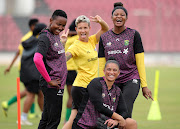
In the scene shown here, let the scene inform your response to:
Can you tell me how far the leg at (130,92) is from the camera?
19.7 ft

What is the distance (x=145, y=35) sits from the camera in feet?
128

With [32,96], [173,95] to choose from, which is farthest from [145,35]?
[32,96]

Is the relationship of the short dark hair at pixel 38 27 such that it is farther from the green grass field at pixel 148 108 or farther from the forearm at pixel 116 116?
the forearm at pixel 116 116

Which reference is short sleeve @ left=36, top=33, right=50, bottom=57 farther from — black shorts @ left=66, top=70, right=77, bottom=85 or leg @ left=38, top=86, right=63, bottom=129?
black shorts @ left=66, top=70, right=77, bottom=85

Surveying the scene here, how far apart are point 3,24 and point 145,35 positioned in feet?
44.0

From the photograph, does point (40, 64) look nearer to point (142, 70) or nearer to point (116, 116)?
point (116, 116)

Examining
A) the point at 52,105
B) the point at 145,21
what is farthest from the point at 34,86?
the point at 145,21

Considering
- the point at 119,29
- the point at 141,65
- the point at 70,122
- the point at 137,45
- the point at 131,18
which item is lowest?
the point at 131,18

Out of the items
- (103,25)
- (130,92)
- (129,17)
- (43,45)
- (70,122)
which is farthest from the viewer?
(129,17)

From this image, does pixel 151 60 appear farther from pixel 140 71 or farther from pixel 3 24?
pixel 140 71

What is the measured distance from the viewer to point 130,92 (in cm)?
609

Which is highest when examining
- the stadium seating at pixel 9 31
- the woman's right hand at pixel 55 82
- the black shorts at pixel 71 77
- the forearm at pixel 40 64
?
the forearm at pixel 40 64

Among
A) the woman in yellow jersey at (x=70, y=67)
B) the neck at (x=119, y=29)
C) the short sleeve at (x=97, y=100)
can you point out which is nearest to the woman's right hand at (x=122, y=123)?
the short sleeve at (x=97, y=100)

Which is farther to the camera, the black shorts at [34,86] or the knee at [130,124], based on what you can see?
the black shorts at [34,86]
